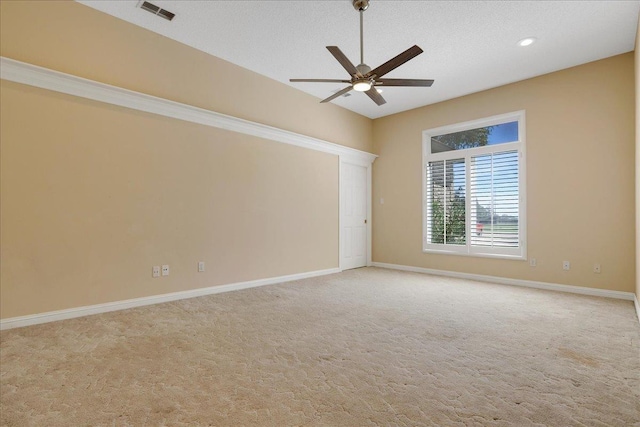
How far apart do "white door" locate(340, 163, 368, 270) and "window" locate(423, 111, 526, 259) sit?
4.36ft

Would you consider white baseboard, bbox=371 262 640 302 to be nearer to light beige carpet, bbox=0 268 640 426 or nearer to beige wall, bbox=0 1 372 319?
light beige carpet, bbox=0 268 640 426

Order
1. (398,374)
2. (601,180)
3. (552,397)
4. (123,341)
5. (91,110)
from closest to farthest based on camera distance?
(552,397)
(398,374)
(123,341)
(91,110)
(601,180)

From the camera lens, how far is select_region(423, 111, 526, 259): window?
5246 mm

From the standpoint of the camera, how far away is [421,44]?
13.6 ft

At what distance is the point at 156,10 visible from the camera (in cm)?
357

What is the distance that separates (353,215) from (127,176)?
13.9ft

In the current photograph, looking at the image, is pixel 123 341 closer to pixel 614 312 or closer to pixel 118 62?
pixel 118 62

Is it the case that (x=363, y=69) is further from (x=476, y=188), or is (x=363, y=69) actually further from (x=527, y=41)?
(x=476, y=188)

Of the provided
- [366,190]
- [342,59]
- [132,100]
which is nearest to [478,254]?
[366,190]

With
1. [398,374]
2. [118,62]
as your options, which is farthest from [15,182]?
[398,374]

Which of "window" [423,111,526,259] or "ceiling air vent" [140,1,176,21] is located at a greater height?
"ceiling air vent" [140,1,176,21]

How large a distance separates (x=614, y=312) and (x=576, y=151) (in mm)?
2269

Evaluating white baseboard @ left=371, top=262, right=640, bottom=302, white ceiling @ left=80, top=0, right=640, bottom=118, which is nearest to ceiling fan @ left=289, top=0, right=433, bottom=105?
white ceiling @ left=80, top=0, right=640, bottom=118

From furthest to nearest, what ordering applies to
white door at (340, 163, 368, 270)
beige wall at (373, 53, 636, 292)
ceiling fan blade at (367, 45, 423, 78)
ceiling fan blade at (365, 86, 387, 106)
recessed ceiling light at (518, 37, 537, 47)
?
white door at (340, 163, 368, 270) → beige wall at (373, 53, 636, 292) → recessed ceiling light at (518, 37, 537, 47) → ceiling fan blade at (365, 86, 387, 106) → ceiling fan blade at (367, 45, 423, 78)
